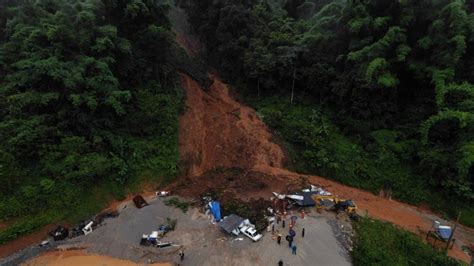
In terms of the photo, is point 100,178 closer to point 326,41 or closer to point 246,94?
point 246,94

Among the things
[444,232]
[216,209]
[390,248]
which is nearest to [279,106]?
[216,209]

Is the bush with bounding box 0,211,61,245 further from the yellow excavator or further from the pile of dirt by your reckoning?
the yellow excavator

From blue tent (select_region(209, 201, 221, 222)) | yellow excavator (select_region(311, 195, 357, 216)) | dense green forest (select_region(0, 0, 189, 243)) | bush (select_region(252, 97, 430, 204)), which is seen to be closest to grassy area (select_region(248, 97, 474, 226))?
bush (select_region(252, 97, 430, 204))

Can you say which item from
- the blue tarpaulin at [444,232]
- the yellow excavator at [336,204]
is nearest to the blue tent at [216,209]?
the yellow excavator at [336,204]

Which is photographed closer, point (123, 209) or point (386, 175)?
point (123, 209)

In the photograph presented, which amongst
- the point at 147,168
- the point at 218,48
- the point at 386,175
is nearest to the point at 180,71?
the point at 218,48

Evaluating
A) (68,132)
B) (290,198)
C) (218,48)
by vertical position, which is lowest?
(290,198)

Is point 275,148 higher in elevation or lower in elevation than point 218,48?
lower

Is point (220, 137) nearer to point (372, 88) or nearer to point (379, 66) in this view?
point (372, 88)
